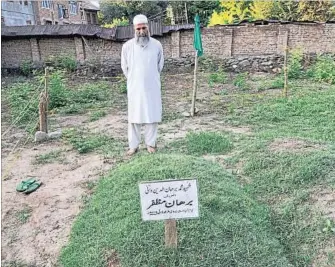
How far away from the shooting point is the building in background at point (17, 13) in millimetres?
18806

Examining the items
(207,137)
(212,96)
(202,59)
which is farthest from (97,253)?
(202,59)

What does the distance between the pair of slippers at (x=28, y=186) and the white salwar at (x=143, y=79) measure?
123 cm

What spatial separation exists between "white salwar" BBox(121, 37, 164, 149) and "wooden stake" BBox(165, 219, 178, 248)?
6.83ft

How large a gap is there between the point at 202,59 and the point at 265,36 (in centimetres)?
201

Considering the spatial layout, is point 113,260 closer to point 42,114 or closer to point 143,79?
point 143,79

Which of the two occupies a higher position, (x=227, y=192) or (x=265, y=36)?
(x=265, y=36)

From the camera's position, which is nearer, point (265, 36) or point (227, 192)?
point (227, 192)

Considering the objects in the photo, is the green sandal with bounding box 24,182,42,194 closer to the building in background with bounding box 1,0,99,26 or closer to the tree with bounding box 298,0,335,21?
the tree with bounding box 298,0,335,21

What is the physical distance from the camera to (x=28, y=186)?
14.0 feet

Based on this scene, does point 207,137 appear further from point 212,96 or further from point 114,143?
point 212,96

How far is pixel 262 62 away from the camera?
12531mm

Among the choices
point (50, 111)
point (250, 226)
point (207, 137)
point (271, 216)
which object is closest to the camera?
point (250, 226)

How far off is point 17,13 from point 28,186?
1792 cm

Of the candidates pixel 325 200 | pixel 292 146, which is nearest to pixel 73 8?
pixel 292 146
